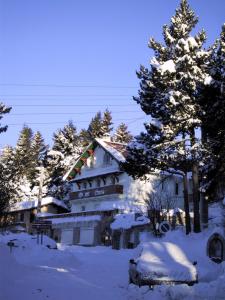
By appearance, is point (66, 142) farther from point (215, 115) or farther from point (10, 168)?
point (215, 115)

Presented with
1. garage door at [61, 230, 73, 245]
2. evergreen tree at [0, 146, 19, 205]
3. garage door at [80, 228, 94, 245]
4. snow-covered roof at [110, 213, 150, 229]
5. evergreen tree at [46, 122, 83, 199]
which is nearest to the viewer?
snow-covered roof at [110, 213, 150, 229]

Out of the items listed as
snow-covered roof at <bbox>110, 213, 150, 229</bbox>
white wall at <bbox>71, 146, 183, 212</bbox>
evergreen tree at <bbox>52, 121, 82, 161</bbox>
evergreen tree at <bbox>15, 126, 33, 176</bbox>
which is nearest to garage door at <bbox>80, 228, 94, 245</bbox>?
white wall at <bbox>71, 146, 183, 212</bbox>

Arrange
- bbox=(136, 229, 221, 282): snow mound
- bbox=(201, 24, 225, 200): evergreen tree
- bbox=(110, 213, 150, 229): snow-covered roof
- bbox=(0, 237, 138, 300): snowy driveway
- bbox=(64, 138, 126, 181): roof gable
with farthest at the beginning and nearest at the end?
bbox=(64, 138, 126, 181): roof gable < bbox=(110, 213, 150, 229): snow-covered roof < bbox=(201, 24, 225, 200): evergreen tree < bbox=(136, 229, 221, 282): snow mound < bbox=(0, 237, 138, 300): snowy driveway

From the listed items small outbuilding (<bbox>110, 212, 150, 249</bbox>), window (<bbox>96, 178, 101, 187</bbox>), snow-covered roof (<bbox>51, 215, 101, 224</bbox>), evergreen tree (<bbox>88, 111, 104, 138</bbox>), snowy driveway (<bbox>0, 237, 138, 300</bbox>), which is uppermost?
evergreen tree (<bbox>88, 111, 104, 138</bbox>)

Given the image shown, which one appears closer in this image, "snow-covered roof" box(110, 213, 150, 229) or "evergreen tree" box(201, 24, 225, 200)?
"evergreen tree" box(201, 24, 225, 200)

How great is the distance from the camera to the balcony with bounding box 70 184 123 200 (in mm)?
48906

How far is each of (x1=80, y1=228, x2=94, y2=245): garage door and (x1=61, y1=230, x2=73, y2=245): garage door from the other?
7.39 ft

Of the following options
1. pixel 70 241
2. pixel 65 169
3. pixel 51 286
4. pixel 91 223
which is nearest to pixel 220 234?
pixel 51 286

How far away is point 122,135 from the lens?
79500 mm

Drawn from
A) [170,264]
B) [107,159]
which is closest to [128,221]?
[107,159]

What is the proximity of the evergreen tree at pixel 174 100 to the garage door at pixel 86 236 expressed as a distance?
15.7 meters

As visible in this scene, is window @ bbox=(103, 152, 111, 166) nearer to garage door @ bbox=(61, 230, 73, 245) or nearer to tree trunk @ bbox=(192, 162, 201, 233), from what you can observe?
garage door @ bbox=(61, 230, 73, 245)

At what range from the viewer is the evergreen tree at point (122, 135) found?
7900 centimetres

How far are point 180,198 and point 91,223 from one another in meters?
12.4
